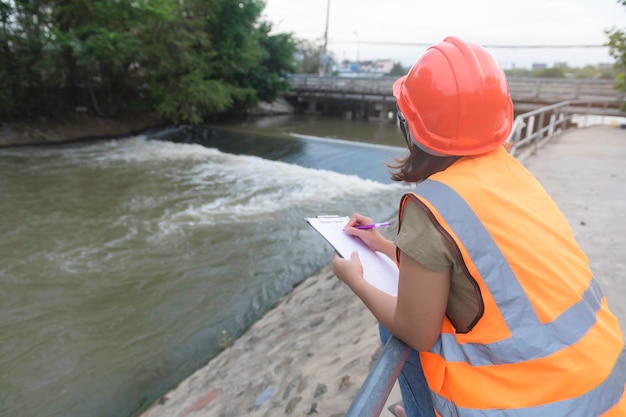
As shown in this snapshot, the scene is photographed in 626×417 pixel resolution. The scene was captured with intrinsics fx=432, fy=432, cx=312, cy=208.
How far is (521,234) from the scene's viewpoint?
99 centimetres

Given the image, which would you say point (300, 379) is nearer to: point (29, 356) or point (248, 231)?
point (29, 356)

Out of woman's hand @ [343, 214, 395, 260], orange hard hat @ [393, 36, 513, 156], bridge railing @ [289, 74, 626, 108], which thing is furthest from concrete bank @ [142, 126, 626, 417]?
bridge railing @ [289, 74, 626, 108]

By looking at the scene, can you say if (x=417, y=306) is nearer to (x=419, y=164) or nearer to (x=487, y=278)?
(x=487, y=278)

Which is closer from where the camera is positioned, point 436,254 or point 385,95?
point 436,254

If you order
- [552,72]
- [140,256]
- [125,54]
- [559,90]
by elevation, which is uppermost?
[125,54]

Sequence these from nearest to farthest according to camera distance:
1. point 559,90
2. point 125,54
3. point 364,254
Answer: point 364,254 → point 125,54 → point 559,90

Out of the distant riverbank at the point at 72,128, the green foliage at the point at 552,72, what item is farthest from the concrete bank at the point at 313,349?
the green foliage at the point at 552,72

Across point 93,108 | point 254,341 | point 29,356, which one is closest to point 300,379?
Result: point 254,341

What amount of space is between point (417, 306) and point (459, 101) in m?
0.52

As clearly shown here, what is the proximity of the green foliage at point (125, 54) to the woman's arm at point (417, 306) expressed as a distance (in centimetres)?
1322

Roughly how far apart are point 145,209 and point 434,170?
7739 millimetres

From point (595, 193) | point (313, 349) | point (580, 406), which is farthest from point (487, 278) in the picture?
point (595, 193)

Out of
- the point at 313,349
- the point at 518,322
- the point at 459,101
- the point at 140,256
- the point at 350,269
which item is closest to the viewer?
the point at 518,322

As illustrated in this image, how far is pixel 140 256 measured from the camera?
20.2 feet
